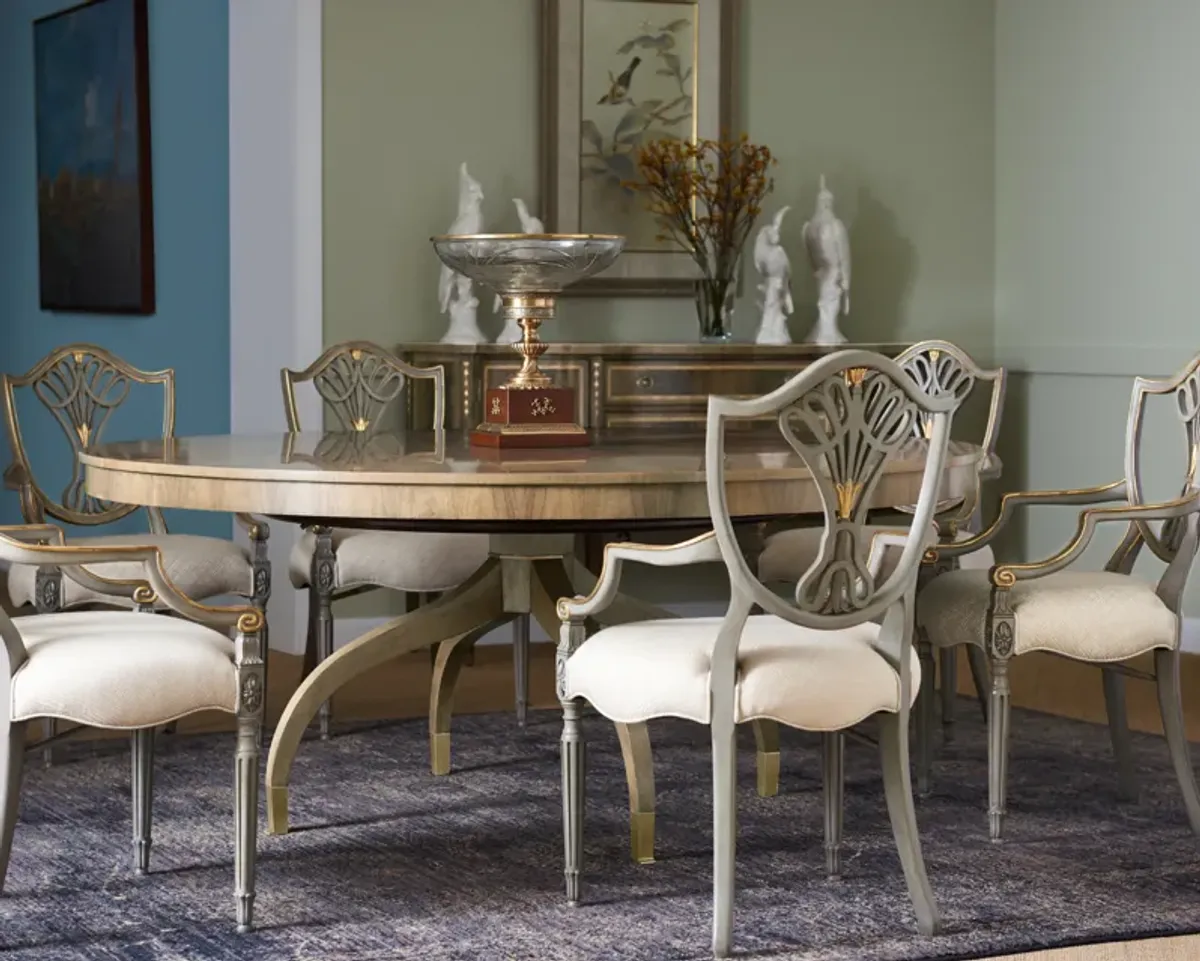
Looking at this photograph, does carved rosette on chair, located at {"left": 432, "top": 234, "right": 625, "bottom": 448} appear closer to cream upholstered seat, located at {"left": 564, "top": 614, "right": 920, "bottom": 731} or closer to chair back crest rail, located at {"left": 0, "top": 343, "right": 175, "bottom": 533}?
cream upholstered seat, located at {"left": 564, "top": 614, "right": 920, "bottom": 731}

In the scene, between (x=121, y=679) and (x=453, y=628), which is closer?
(x=121, y=679)

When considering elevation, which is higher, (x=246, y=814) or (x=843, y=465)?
(x=843, y=465)

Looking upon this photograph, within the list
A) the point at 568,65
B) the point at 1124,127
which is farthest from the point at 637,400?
the point at 1124,127

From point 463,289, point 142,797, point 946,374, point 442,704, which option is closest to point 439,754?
point 442,704

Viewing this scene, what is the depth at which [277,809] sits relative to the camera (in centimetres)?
374

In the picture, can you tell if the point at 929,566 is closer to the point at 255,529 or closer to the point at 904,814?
the point at 904,814

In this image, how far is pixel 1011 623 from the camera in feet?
11.9

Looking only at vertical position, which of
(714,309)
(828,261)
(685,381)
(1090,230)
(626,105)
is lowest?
(685,381)

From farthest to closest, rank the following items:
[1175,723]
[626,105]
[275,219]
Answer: [626,105] → [275,219] → [1175,723]

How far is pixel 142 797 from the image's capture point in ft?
11.3

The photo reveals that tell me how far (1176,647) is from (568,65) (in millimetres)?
3052

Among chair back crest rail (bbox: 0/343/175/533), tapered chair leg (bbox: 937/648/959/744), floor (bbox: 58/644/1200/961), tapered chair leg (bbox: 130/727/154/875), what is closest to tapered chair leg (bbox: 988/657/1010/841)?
tapered chair leg (bbox: 937/648/959/744)

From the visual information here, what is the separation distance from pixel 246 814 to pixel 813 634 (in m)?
0.96

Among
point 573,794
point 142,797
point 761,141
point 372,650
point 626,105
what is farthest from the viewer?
point 761,141
